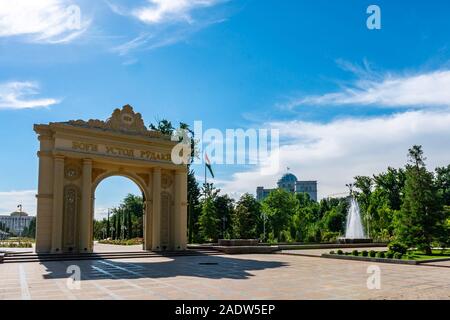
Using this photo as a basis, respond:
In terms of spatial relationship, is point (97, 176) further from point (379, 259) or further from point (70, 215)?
point (379, 259)

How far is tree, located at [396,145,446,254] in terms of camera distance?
26.2m

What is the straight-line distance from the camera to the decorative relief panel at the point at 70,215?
25859 mm

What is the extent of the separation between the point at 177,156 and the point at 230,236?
25.6 metres

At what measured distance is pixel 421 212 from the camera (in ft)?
87.0

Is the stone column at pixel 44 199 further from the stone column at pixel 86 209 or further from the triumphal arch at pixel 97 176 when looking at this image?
the stone column at pixel 86 209

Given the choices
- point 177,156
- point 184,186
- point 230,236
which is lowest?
point 230,236

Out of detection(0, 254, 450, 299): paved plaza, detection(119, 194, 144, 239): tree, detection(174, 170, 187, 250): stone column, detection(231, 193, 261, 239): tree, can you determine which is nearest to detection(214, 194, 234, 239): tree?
detection(231, 193, 261, 239): tree

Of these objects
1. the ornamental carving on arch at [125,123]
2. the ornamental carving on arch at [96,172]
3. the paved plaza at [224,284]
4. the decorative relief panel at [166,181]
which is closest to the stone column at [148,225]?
the decorative relief panel at [166,181]

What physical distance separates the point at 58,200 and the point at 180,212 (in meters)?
8.60

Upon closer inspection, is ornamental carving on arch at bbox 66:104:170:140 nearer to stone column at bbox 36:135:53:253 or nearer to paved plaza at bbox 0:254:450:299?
stone column at bbox 36:135:53:253

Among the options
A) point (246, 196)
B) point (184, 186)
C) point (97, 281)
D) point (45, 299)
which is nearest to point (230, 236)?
point (246, 196)
